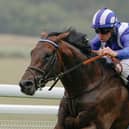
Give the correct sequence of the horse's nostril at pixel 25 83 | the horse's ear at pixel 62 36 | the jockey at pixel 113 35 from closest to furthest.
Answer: the horse's nostril at pixel 25 83 < the horse's ear at pixel 62 36 < the jockey at pixel 113 35

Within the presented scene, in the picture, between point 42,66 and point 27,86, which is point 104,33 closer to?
A: point 42,66

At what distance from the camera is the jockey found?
6691 mm

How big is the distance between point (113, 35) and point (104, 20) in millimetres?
183

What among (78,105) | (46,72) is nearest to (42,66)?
(46,72)

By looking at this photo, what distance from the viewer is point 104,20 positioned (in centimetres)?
673

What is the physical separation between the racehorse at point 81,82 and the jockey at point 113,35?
0.12 m

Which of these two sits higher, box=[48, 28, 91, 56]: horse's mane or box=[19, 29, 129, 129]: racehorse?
box=[48, 28, 91, 56]: horse's mane

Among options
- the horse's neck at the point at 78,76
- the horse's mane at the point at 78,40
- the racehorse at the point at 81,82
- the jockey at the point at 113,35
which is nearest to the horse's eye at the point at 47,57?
the racehorse at the point at 81,82

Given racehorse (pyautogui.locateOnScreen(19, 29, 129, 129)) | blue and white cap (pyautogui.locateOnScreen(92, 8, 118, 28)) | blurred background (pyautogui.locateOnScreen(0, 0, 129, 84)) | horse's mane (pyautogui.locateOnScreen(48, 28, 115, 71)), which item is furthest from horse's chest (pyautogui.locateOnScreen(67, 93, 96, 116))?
blurred background (pyautogui.locateOnScreen(0, 0, 129, 84))

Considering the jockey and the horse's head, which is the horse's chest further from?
the jockey

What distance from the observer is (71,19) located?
114 ft

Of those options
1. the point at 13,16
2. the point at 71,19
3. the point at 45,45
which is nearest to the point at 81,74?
the point at 45,45

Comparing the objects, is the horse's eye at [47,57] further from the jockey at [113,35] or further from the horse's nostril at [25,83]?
the jockey at [113,35]

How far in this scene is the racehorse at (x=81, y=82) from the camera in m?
6.23
